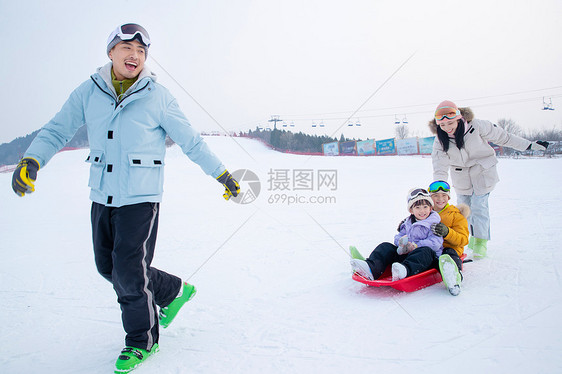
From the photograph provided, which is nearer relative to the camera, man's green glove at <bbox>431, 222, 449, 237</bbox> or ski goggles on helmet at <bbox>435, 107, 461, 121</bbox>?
man's green glove at <bbox>431, 222, 449, 237</bbox>

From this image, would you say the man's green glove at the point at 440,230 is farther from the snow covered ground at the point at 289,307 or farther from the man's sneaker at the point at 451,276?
the snow covered ground at the point at 289,307

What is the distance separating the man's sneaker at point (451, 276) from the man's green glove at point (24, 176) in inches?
106

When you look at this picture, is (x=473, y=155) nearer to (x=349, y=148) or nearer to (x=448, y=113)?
(x=448, y=113)

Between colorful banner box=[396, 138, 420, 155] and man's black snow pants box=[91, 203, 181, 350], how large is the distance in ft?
73.9

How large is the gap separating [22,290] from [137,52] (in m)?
2.45

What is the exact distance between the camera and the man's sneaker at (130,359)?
1.76m

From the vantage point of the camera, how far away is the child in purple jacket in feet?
8.85

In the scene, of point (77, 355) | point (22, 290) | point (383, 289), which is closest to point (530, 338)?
point (383, 289)

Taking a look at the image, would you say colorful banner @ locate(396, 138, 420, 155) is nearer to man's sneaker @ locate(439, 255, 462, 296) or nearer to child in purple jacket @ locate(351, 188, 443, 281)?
child in purple jacket @ locate(351, 188, 443, 281)

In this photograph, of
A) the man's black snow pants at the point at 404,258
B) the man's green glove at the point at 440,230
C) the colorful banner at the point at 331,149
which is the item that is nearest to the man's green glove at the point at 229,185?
the man's black snow pants at the point at 404,258

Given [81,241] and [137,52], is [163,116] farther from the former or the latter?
A: [81,241]

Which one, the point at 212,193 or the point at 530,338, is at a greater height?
the point at 212,193

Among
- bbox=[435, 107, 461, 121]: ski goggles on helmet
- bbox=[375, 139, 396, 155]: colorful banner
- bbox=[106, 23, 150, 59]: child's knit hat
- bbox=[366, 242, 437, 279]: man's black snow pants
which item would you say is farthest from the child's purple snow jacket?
bbox=[375, 139, 396, 155]: colorful banner

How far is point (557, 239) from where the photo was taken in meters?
3.92
